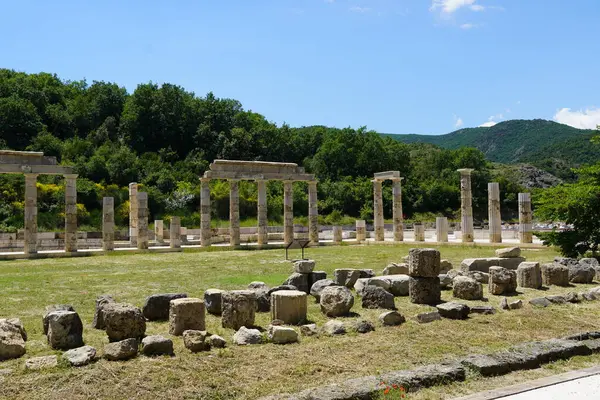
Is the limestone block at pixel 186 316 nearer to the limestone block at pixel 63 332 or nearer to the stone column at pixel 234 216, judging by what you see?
the limestone block at pixel 63 332

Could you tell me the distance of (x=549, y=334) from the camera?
9.80m

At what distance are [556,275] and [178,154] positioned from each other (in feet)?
191

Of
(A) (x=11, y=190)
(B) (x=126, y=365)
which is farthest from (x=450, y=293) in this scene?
(A) (x=11, y=190)

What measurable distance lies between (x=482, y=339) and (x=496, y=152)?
6250 inches

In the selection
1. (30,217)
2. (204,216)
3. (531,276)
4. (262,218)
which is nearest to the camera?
(531,276)

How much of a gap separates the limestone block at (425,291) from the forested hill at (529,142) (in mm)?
109188

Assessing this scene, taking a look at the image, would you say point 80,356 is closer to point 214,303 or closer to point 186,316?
point 186,316

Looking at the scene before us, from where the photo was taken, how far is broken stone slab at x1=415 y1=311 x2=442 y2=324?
10.6m

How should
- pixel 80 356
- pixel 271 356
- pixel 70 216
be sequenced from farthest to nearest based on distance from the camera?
pixel 70 216 < pixel 271 356 < pixel 80 356

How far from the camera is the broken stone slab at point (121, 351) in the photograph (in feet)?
25.9

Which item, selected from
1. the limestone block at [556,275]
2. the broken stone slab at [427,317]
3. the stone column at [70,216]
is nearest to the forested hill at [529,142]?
the stone column at [70,216]

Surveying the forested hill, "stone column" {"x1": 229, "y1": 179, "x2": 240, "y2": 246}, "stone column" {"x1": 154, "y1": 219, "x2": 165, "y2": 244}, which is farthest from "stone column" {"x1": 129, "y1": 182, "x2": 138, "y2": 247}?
the forested hill

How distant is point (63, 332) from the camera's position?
857 cm

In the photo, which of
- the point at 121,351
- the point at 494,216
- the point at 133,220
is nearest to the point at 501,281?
the point at 121,351
